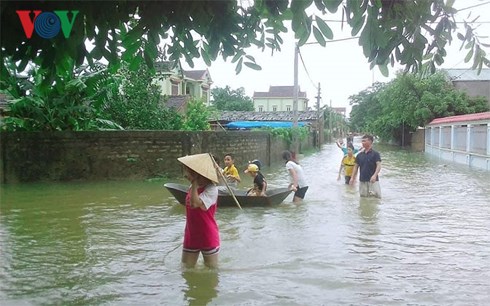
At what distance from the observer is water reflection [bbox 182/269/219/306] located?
523cm

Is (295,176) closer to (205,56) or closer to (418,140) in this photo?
(205,56)

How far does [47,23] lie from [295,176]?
8229mm

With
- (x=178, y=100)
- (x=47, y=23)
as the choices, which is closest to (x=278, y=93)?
(x=178, y=100)

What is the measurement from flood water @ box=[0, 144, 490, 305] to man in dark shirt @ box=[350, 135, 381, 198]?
37cm

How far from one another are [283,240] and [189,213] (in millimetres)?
2980

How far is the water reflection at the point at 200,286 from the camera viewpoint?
5226 millimetres

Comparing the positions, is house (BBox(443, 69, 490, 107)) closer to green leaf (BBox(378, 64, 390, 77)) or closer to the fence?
the fence

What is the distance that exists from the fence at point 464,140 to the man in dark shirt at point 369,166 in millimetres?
12038

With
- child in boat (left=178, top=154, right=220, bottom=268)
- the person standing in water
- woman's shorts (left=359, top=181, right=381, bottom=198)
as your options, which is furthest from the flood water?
child in boat (left=178, top=154, right=220, bottom=268)

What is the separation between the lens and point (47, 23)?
338 cm

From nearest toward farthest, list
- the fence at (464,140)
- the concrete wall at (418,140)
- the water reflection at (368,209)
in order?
the water reflection at (368,209), the fence at (464,140), the concrete wall at (418,140)

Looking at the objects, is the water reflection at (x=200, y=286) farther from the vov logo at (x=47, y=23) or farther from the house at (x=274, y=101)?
the house at (x=274, y=101)

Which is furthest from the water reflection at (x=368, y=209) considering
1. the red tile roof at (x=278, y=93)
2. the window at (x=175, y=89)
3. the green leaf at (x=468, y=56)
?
the red tile roof at (x=278, y=93)

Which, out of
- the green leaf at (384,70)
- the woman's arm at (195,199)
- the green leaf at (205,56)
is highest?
the green leaf at (205,56)
